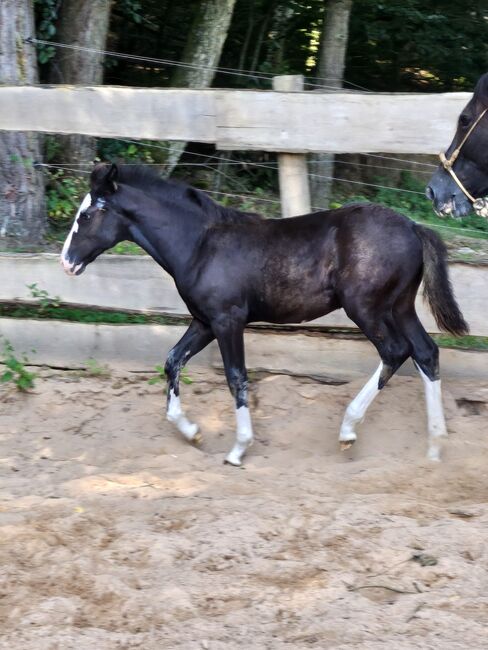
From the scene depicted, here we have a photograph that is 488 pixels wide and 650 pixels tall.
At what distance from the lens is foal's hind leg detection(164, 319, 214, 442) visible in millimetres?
5617

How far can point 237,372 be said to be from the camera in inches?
217

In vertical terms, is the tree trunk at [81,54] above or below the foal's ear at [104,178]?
above

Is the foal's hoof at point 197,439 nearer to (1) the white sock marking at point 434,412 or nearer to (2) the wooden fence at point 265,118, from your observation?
(1) the white sock marking at point 434,412

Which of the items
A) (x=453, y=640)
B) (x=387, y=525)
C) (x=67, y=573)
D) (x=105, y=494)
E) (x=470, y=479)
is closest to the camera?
(x=453, y=640)

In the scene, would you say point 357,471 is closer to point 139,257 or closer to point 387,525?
point 387,525

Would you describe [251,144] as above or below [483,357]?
above

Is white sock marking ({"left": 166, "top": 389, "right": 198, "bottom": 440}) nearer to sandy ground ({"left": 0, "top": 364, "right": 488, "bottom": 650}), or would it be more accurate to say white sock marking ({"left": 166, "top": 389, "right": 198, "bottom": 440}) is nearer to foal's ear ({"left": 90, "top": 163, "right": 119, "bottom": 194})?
sandy ground ({"left": 0, "top": 364, "right": 488, "bottom": 650})

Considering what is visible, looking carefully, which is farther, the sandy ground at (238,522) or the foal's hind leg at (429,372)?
the foal's hind leg at (429,372)

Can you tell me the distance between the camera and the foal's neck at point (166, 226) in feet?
18.3

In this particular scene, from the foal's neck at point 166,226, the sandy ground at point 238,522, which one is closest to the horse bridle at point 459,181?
the sandy ground at point 238,522

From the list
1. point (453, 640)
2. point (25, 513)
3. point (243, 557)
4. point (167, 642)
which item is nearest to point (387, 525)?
point (243, 557)

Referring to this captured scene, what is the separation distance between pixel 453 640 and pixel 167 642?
42.3 inches

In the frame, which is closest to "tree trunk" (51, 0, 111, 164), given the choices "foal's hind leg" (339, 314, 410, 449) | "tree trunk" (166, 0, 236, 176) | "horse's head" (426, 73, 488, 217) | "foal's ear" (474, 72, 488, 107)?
"tree trunk" (166, 0, 236, 176)

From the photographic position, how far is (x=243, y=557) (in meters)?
4.07
